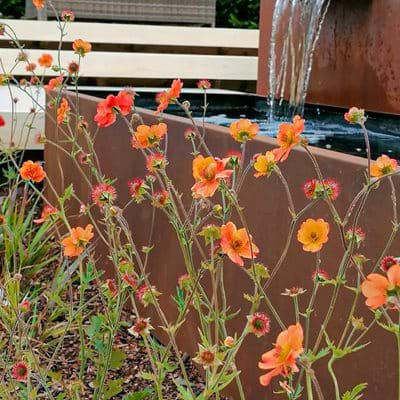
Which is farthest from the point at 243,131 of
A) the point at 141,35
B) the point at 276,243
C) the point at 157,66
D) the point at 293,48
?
the point at 141,35

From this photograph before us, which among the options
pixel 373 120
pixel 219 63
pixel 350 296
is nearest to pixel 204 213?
pixel 350 296

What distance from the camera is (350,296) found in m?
1.50

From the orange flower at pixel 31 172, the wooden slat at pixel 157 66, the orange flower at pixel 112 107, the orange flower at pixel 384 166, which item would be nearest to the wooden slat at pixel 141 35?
the wooden slat at pixel 157 66

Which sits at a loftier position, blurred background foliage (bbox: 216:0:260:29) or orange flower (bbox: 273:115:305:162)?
orange flower (bbox: 273:115:305:162)

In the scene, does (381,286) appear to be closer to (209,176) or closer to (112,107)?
(209,176)

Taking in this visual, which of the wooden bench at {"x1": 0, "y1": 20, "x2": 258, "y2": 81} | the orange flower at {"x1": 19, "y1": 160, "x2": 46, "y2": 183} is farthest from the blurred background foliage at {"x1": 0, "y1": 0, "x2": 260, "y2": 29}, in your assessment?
the orange flower at {"x1": 19, "y1": 160, "x2": 46, "y2": 183}

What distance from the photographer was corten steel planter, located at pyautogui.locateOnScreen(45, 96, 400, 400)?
4.71ft

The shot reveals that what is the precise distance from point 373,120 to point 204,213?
175cm

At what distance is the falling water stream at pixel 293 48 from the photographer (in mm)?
4215

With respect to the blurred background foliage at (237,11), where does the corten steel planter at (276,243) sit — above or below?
below

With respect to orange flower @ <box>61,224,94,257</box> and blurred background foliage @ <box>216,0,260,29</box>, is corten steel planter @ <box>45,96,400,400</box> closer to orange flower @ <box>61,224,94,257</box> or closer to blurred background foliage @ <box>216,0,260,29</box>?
orange flower @ <box>61,224,94,257</box>

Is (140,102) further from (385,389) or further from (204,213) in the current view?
(385,389)

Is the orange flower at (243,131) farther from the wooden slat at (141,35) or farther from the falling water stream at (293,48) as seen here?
the wooden slat at (141,35)

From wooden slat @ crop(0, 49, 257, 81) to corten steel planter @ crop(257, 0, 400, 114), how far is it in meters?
1.35
